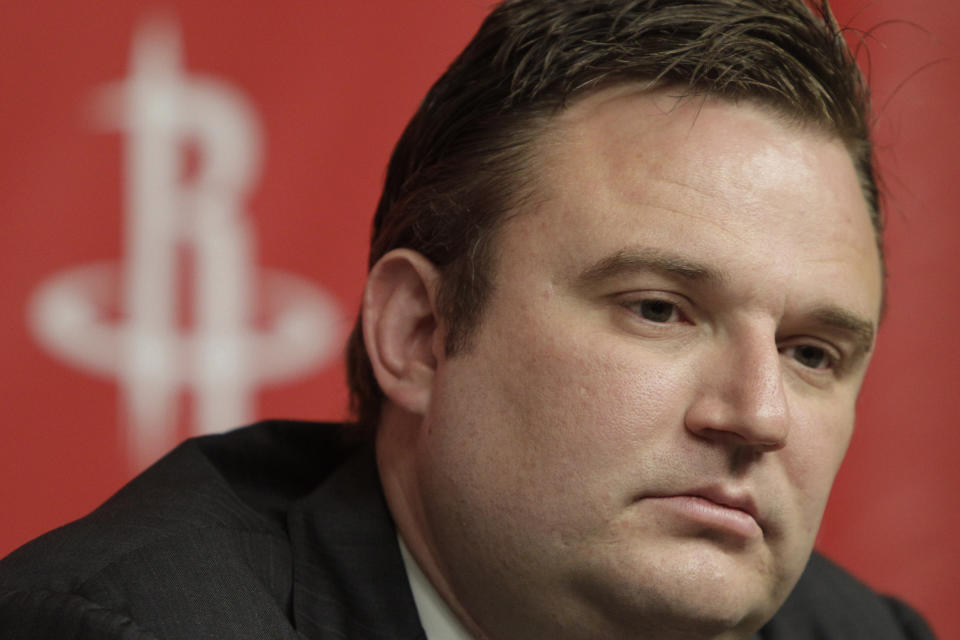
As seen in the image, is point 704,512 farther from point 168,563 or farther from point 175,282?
point 175,282

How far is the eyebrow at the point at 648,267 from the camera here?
130 centimetres

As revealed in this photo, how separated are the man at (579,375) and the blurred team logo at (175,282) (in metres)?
0.66

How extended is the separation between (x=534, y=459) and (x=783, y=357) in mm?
353

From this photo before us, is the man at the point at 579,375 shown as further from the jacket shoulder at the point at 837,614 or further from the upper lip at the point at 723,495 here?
the jacket shoulder at the point at 837,614

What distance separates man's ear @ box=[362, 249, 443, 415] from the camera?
1480 mm

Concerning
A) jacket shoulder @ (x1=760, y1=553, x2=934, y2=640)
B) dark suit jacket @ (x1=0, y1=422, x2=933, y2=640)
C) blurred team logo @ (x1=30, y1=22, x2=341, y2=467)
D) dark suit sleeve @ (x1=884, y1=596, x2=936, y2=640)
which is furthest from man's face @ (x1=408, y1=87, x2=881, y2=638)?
blurred team logo @ (x1=30, y1=22, x2=341, y2=467)

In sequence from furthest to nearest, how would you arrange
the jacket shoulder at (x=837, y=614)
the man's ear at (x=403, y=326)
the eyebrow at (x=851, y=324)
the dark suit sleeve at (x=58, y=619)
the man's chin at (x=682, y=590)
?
Answer: the jacket shoulder at (x=837, y=614)
the man's ear at (x=403, y=326)
the eyebrow at (x=851, y=324)
the man's chin at (x=682, y=590)
the dark suit sleeve at (x=58, y=619)

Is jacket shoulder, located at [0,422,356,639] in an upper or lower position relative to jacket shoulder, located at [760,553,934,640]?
upper

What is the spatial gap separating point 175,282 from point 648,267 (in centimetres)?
120

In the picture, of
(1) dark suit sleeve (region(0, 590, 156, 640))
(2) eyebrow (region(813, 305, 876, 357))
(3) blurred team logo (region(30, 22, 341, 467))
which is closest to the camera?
(1) dark suit sleeve (region(0, 590, 156, 640))

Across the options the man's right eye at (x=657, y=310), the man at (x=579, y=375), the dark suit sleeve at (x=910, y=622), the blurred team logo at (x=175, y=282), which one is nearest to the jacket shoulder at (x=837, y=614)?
the dark suit sleeve at (x=910, y=622)


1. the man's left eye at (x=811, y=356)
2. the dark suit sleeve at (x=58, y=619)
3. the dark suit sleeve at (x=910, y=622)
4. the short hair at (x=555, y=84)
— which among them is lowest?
the dark suit sleeve at (x=910, y=622)

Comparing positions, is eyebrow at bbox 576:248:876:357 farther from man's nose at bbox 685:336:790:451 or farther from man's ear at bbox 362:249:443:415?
man's ear at bbox 362:249:443:415

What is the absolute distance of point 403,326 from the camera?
4.99 feet
